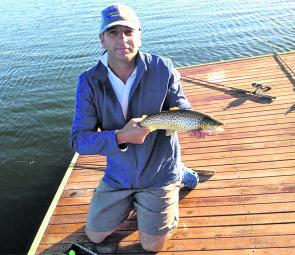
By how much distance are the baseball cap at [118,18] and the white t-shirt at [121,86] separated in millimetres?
408

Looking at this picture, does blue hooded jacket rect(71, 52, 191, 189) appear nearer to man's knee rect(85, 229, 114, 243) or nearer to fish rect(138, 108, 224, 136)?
fish rect(138, 108, 224, 136)

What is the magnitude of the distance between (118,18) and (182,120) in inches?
48.0

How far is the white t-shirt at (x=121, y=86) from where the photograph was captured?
14.4 feet

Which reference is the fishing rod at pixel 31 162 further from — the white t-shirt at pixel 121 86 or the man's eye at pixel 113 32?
the man's eye at pixel 113 32

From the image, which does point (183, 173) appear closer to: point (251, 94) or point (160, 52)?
point (251, 94)

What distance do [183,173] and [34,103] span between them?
8349mm

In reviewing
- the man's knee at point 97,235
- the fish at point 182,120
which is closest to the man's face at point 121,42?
the fish at point 182,120

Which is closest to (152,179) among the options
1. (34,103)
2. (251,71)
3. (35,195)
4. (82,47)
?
(35,195)

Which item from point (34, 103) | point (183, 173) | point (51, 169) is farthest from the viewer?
point (34, 103)

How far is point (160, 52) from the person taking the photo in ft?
52.7

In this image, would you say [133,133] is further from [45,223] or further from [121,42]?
[45,223]

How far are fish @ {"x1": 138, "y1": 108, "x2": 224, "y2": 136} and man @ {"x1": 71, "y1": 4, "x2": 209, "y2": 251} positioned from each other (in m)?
0.10

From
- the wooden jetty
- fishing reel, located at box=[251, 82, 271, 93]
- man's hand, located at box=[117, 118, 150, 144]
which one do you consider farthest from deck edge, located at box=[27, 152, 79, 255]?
fishing reel, located at box=[251, 82, 271, 93]

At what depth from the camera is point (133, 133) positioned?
4.03 m
